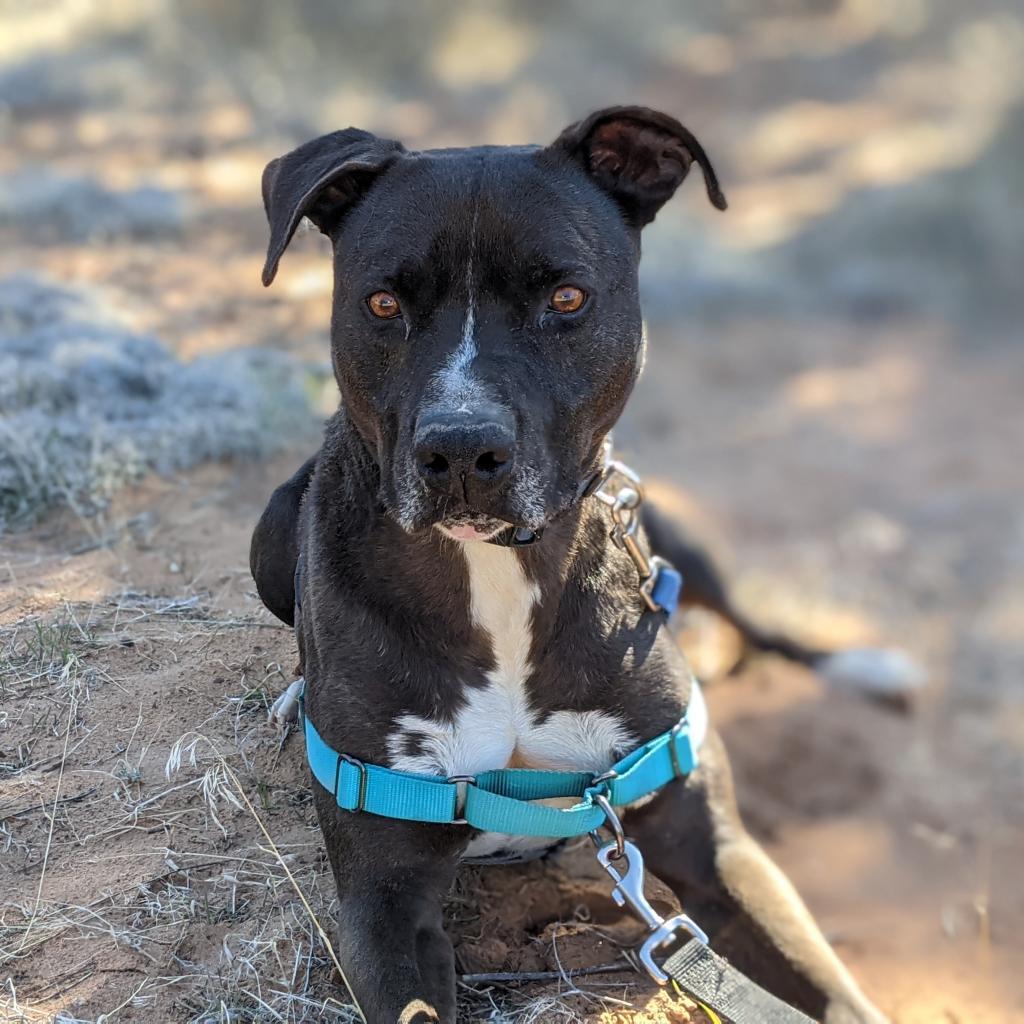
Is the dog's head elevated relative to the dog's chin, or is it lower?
elevated

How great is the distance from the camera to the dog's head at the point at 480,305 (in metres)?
2.71

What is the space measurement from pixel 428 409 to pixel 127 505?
2672mm

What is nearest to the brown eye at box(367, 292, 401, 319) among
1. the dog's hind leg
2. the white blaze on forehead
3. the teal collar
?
the white blaze on forehead

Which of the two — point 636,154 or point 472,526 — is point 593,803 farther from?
point 636,154

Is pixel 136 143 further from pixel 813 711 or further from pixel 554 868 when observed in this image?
pixel 554 868

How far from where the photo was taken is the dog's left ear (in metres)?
3.12

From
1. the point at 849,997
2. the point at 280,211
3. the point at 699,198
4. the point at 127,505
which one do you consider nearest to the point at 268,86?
the point at 699,198

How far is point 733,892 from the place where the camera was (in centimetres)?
325

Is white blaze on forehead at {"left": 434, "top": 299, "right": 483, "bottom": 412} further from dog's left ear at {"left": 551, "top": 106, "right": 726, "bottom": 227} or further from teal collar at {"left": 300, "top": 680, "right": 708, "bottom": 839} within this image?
teal collar at {"left": 300, "top": 680, "right": 708, "bottom": 839}

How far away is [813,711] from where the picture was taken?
5.54 m

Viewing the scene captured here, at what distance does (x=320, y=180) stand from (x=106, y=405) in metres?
3.06

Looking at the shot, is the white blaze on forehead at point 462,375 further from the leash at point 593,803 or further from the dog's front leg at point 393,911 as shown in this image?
the dog's front leg at point 393,911

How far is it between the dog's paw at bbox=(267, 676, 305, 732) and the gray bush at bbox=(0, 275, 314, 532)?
5.16 feet

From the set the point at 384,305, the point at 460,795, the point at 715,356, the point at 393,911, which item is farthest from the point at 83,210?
the point at 393,911
